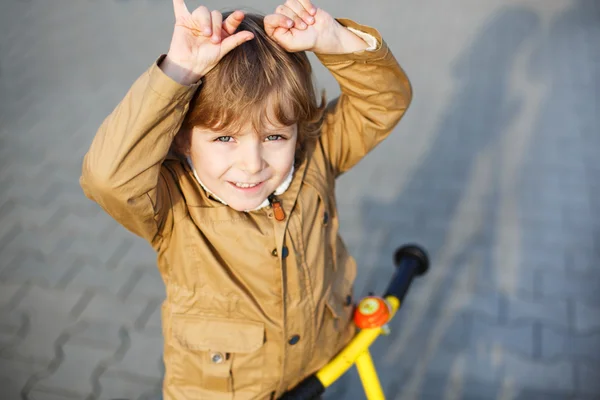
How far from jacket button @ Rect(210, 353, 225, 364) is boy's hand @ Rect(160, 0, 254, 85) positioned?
66 cm

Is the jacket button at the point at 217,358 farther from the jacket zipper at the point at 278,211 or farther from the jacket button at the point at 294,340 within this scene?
the jacket zipper at the point at 278,211

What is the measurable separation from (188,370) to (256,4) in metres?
4.66

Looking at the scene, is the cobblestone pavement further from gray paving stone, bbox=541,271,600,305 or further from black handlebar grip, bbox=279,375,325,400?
black handlebar grip, bbox=279,375,325,400

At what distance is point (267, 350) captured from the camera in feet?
5.44

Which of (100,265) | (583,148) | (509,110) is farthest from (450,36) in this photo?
(100,265)

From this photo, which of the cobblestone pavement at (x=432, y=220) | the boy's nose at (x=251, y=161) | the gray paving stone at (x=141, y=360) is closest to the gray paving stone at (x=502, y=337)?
the cobblestone pavement at (x=432, y=220)

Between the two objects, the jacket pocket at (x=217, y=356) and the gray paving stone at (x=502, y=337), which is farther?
the gray paving stone at (x=502, y=337)

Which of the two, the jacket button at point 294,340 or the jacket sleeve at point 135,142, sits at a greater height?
the jacket sleeve at point 135,142

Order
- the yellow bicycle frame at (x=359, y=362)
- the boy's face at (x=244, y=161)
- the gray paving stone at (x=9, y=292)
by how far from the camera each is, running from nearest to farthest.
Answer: the boy's face at (x=244, y=161) → the yellow bicycle frame at (x=359, y=362) → the gray paving stone at (x=9, y=292)

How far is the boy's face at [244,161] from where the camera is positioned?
Result: 146 centimetres

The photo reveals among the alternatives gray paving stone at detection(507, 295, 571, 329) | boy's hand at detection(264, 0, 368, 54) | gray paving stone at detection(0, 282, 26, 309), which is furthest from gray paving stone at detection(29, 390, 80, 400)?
boy's hand at detection(264, 0, 368, 54)

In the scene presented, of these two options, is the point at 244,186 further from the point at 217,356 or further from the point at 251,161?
the point at 217,356

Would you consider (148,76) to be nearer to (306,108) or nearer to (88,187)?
(88,187)

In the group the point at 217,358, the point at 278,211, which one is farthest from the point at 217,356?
the point at 278,211
